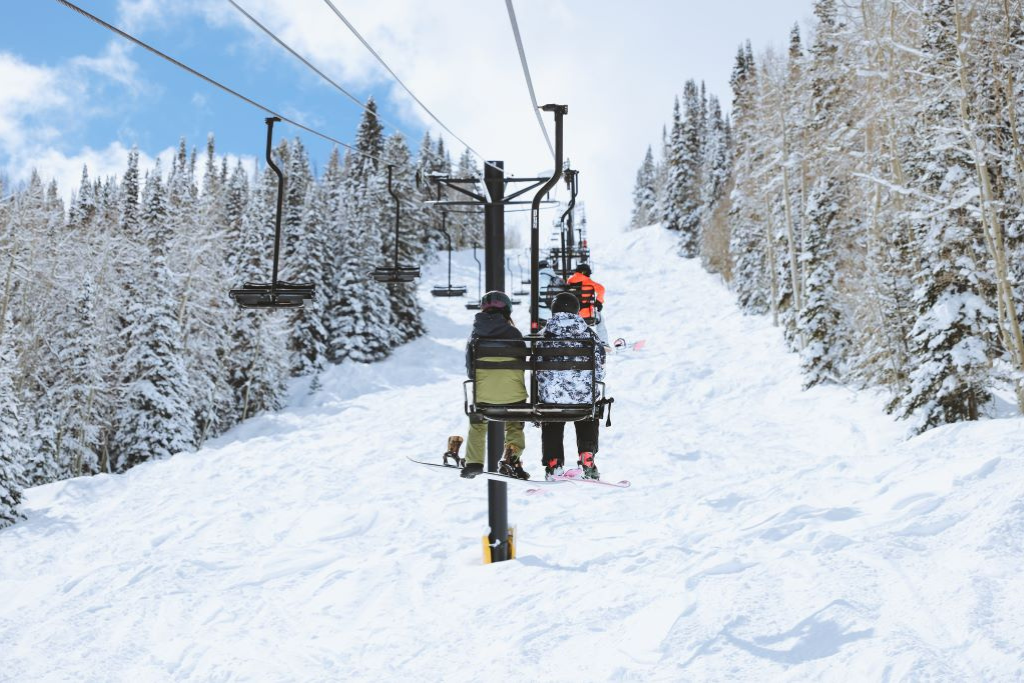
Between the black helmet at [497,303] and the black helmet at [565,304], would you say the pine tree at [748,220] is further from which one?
the black helmet at [497,303]

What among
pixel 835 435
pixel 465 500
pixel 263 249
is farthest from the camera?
Answer: pixel 263 249

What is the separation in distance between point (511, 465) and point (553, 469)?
493mm

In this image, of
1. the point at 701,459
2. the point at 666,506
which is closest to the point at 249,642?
the point at 666,506

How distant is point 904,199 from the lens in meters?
18.5

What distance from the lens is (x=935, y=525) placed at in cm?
834

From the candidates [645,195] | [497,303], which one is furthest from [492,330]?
[645,195]

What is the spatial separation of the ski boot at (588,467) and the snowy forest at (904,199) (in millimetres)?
10034

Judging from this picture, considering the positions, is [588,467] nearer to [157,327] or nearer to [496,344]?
[496,344]

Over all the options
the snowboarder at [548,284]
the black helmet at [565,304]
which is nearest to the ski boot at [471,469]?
the black helmet at [565,304]

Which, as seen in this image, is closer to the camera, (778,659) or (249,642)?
(778,659)

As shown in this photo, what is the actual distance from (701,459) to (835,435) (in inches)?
164

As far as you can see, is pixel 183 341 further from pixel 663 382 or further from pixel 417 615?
pixel 417 615

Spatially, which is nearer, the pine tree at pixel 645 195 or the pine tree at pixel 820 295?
the pine tree at pixel 820 295

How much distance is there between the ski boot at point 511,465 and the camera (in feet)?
25.2
